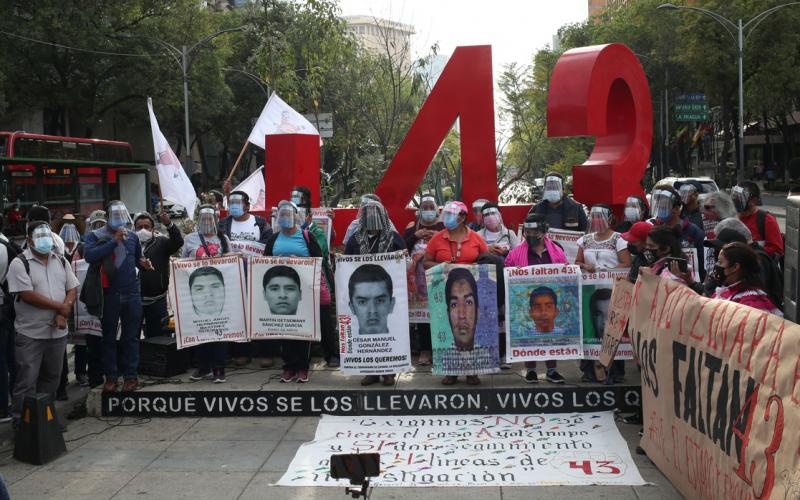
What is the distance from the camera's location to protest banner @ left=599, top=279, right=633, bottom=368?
7.39 m

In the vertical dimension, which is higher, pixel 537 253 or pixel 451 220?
pixel 451 220

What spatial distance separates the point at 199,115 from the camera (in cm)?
4769

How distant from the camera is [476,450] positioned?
23.4 ft

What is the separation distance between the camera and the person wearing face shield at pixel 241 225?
995 centimetres

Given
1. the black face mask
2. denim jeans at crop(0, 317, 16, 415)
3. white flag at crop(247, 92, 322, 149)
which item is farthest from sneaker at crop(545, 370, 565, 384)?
white flag at crop(247, 92, 322, 149)

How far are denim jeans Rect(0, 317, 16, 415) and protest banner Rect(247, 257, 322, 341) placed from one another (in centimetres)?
227

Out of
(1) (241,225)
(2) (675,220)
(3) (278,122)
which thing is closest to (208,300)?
(1) (241,225)

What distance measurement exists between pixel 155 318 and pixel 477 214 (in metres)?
3.98

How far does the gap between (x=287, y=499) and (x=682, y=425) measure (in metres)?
2.78

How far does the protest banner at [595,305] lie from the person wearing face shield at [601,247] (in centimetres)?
9

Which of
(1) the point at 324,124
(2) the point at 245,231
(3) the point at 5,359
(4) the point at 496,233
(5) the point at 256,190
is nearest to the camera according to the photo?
(3) the point at 5,359

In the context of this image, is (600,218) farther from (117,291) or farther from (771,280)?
(117,291)

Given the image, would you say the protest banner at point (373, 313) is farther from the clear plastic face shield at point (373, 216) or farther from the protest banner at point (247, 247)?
the protest banner at point (247, 247)

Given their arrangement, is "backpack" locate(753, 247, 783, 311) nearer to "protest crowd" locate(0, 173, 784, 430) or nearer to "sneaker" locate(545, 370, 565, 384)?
"protest crowd" locate(0, 173, 784, 430)
